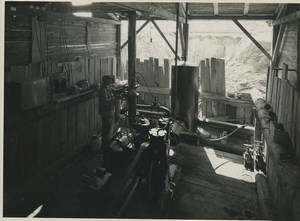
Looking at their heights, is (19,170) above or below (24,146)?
below

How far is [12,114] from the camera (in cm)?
606

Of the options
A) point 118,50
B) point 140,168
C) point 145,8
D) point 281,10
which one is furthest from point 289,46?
point 118,50

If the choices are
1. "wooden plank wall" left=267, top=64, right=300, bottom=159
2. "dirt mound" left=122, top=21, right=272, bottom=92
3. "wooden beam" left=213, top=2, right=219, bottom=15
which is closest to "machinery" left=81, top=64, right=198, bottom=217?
"wooden plank wall" left=267, top=64, right=300, bottom=159

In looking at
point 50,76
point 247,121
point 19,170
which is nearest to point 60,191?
point 19,170

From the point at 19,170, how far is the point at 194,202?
4.05 metres

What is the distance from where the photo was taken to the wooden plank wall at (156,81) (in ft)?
38.4

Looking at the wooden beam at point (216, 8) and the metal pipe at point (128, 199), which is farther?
the wooden beam at point (216, 8)

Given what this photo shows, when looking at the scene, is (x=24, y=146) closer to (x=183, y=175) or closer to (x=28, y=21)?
(x=28, y=21)

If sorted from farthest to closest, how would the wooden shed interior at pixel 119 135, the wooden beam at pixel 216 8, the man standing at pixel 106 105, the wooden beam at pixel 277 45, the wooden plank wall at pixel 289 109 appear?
the wooden beam at pixel 216 8 < the man standing at pixel 106 105 < the wooden beam at pixel 277 45 < the wooden shed interior at pixel 119 135 < the wooden plank wall at pixel 289 109

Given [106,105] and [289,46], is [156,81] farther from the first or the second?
[289,46]

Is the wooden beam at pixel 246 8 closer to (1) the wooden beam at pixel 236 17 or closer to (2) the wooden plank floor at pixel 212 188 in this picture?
(1) the wooden beam at pixel 236 17

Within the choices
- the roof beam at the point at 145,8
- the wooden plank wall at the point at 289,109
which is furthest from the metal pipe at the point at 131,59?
the wooden plank wall at the point at 289,109

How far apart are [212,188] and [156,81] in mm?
6206

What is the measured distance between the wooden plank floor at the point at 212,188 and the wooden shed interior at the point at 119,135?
0.03m
